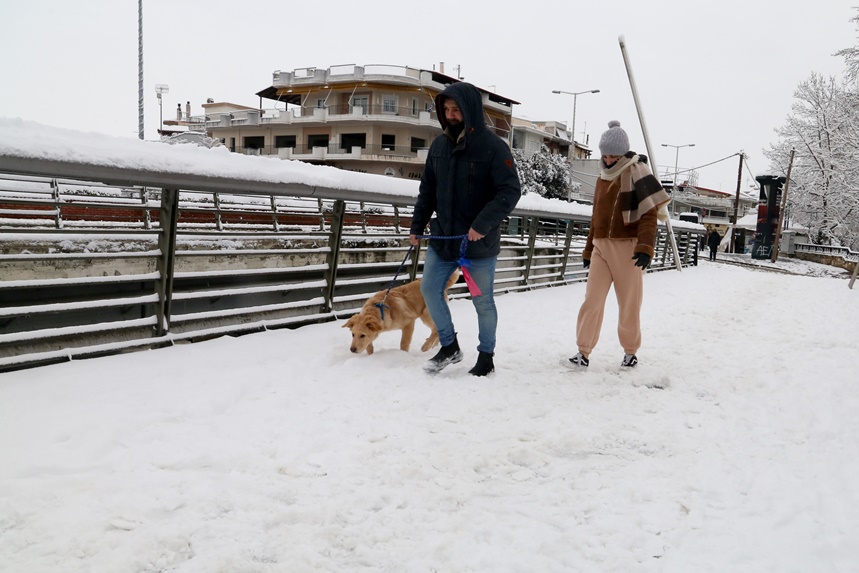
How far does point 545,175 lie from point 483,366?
43.1m

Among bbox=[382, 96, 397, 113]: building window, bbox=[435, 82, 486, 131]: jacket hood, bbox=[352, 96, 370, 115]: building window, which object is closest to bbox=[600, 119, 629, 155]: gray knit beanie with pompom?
bbox=[435, 82, 486, 131]: jacket hood

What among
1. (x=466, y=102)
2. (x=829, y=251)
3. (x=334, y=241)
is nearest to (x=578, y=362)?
(x=466, y=102)

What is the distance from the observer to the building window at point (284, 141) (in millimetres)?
45375

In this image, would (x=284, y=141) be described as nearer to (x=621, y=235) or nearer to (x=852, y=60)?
(x=852, y=60)

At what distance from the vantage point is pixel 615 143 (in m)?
4.47

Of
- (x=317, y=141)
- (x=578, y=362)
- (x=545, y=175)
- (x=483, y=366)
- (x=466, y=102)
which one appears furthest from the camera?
(x=545, y=175)

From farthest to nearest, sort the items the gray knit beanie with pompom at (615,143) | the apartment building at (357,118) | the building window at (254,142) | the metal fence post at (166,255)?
the building window at (254,142), the apartment building at (357,118), the gray knit beanie with pompom at (615,143), the metal fence post at (166,255)

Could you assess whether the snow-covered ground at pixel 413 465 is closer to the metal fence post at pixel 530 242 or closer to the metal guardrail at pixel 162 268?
the metal guardrail at pixel 162 268

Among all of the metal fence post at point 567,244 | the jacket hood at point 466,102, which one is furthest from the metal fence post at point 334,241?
the metal fence post at point 567,244

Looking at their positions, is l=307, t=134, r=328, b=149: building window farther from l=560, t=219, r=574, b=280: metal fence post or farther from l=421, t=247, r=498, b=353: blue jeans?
l=421, t=247, r=498, b=353: blue jeans

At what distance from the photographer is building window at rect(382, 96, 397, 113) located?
139 feet

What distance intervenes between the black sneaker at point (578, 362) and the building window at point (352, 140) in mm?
40627

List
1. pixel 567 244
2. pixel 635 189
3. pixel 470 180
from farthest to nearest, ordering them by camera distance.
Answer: pixel 567 244 → pixel 635 189 → pixel 470 180

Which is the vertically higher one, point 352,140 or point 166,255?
point 352,140
